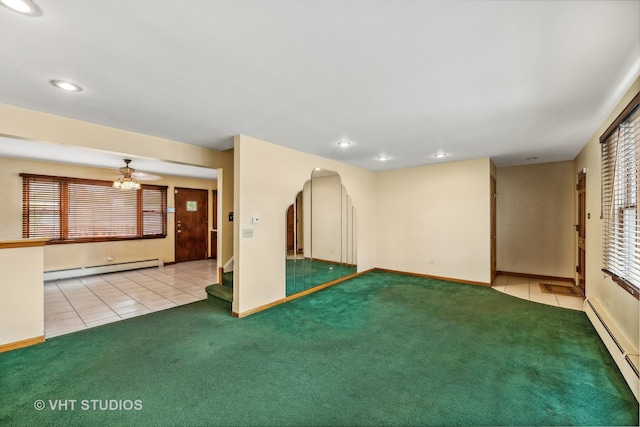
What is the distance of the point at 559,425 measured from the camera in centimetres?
175

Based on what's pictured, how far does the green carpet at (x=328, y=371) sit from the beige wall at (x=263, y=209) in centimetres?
43

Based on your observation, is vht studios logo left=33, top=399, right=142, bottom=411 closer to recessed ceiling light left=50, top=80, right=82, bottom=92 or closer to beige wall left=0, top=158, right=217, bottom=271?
recessed ceiling light left=50, top=80, right=82, bottom=92

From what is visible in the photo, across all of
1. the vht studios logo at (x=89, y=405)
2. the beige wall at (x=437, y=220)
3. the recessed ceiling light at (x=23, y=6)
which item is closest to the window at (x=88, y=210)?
the vht studios logo at (x=89, y=405)

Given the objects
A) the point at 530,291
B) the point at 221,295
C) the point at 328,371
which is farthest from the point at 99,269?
the point at 530,291

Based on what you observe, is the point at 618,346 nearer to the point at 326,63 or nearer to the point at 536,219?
the point at 326,63

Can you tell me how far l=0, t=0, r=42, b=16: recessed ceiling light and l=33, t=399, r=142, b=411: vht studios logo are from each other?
99.0 inches

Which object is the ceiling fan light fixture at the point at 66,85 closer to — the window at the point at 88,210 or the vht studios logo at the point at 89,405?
the vht studios logo at the point at 89,405

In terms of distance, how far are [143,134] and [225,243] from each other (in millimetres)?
2071

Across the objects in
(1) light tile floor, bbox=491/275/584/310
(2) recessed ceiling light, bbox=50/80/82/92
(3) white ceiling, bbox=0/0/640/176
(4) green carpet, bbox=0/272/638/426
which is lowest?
(4) green carpet, bbox=0/272/638/426

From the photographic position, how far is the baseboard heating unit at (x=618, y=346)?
2061mm

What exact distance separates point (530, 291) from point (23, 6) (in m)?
6.63

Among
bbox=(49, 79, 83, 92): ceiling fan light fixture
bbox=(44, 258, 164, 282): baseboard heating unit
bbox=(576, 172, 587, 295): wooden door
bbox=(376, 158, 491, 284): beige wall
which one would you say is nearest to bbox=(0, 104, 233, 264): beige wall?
bbox=(49, 79, 83, 92): ceiling fan light fixture

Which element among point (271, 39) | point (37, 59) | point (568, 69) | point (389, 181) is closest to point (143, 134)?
point (37, 59)

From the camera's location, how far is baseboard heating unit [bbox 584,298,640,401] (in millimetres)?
2061
